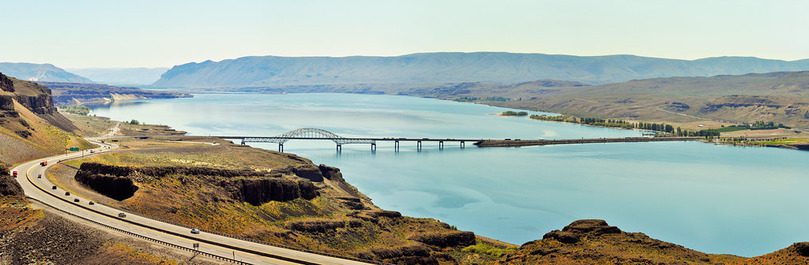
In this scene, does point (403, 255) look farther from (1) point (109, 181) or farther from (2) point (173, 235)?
(1) point (109, 181)

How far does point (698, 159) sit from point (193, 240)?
443 ft

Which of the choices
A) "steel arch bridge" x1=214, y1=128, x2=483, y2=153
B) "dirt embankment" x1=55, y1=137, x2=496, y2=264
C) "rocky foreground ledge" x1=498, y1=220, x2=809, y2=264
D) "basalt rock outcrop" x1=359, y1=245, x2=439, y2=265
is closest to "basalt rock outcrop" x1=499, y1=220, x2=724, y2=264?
"rocky foreground ledge" x1=498, y1=220, x2=809, y2=264

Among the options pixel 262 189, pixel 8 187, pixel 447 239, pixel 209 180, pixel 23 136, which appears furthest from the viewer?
pixel 23 136

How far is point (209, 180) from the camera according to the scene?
69.7 m

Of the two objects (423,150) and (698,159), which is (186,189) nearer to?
(423,150)

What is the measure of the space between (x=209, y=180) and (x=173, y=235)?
63.4ft

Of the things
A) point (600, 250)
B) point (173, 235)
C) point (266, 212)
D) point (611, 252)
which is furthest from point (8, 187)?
point (611, 252)

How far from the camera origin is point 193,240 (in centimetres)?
4978

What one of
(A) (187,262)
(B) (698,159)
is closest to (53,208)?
(A) (187,262)

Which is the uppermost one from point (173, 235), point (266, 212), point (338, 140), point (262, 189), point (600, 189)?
point (338, 140)

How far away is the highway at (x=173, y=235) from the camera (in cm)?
4684

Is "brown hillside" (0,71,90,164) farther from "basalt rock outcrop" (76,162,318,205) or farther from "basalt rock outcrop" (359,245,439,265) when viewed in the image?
"basalt rock outcrop" (359,245,439,265)

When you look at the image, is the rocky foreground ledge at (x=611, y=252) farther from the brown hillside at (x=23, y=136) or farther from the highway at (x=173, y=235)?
the brown hillside at (x=23, y=136)

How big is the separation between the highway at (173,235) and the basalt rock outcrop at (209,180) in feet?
12.7
